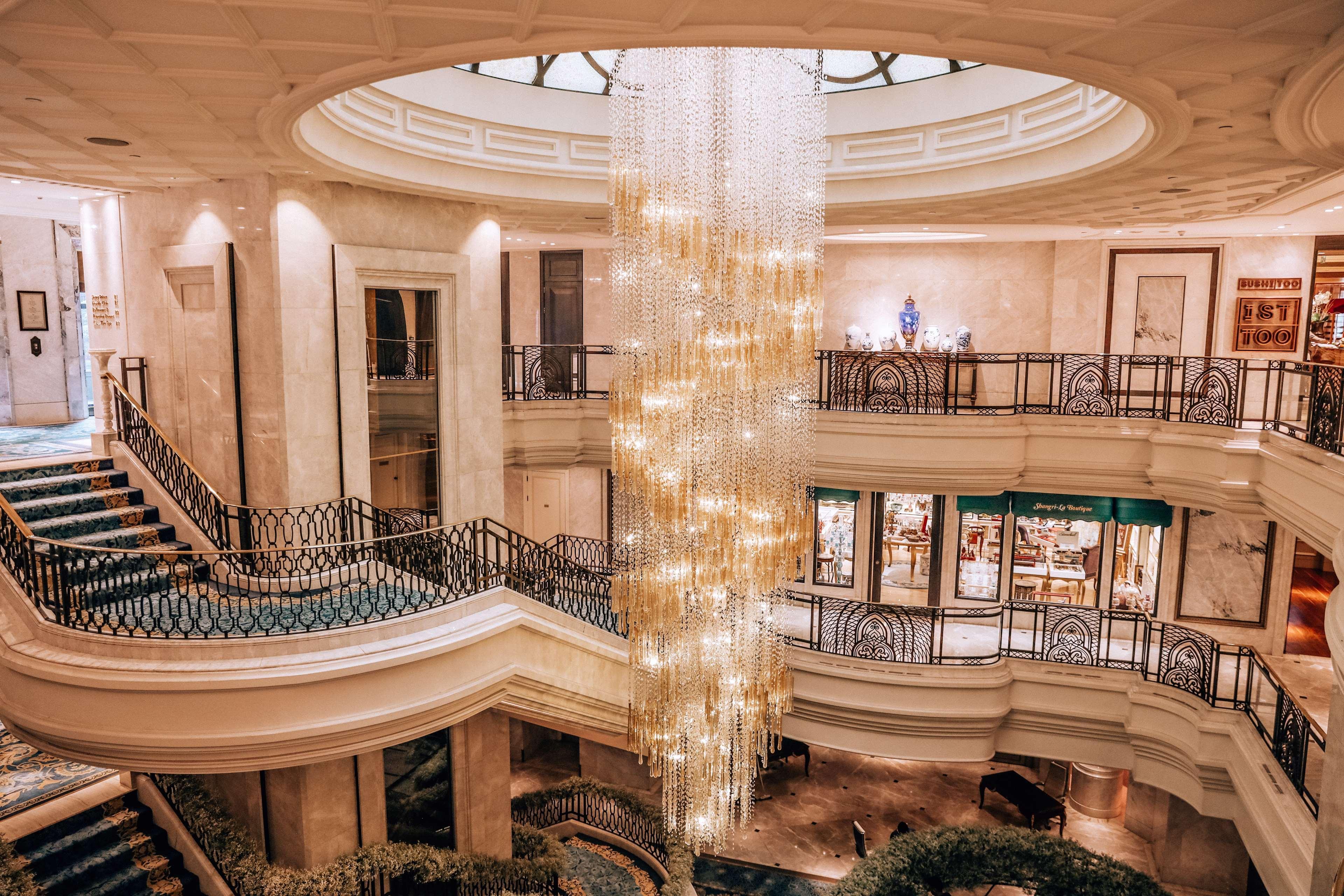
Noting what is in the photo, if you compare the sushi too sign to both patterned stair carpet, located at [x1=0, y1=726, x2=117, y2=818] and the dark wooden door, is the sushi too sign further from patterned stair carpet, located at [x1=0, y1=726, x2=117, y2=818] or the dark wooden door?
patterned stair carpet, located at [x1=0, y1=726, x2=117, y2=818]

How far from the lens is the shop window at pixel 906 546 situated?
1437 centimetres

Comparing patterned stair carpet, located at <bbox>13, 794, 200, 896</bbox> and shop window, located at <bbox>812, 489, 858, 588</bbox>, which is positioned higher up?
shop window, located at <bbox>812, 489, 858, 588</bbox>

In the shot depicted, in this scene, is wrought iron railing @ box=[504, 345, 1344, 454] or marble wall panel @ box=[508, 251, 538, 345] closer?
wrought iron railing @ box=[504, 345, 1344, 454]

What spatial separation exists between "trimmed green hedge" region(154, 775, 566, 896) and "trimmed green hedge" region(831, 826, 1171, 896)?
151 inches

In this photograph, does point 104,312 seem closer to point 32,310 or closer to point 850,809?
point 32,310

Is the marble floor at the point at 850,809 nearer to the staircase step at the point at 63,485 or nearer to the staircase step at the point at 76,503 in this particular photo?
the staircase step at the point at 76,503

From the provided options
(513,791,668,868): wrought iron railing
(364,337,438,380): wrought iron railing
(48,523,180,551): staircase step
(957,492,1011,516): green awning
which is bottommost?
(513,791,668,868): wrought iron railing

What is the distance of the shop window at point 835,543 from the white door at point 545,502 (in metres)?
4.68

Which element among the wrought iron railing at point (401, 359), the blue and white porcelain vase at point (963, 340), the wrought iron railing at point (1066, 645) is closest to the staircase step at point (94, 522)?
the wrought iron railing at point (401, 359)

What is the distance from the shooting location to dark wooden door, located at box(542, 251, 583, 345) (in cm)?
1570

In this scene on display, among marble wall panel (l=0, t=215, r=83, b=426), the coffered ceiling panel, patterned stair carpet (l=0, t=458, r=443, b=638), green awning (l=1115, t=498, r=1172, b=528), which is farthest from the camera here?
marble wall panel (l=0, t=215, r=83, b=426)

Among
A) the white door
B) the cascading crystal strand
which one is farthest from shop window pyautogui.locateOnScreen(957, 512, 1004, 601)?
the white door

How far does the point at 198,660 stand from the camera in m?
6.38

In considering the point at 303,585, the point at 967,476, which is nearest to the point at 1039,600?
the point at 967,476
